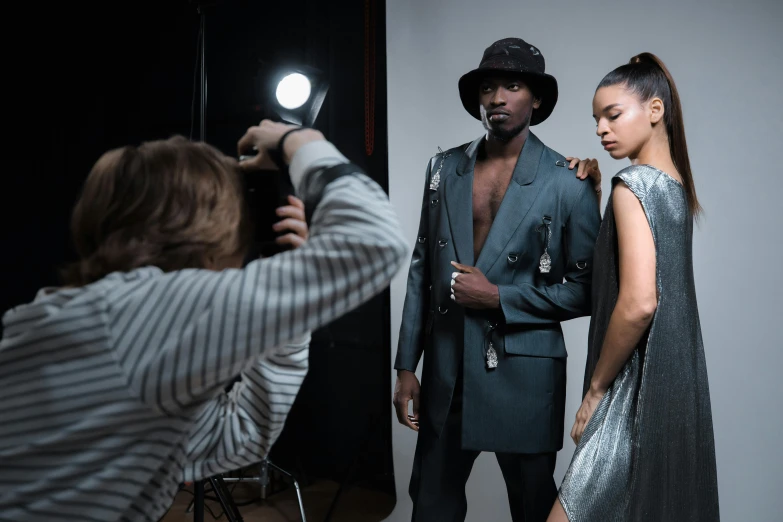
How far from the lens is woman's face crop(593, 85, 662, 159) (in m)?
1.61

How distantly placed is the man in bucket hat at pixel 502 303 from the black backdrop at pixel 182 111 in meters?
0.97

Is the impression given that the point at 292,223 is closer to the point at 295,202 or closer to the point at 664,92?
the point at 295,202

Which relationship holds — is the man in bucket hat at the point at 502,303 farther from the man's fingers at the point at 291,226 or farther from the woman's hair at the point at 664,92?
the man's fingers at the point at 291,226

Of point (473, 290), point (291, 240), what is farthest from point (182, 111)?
point (291, 240)

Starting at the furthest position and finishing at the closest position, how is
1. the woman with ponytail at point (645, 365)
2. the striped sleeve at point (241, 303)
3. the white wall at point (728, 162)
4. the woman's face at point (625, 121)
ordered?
the white wall at point (728, 162) < the woman's face at point (625, 121) < the woman with ponytail at point (645, 365) < the striped sleeve at point (241, 303)

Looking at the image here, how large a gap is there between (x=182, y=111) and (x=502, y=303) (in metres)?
2.54

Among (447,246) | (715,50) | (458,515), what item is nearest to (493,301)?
(447,246)

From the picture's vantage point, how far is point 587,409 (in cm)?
160

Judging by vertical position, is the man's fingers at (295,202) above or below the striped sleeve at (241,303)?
above

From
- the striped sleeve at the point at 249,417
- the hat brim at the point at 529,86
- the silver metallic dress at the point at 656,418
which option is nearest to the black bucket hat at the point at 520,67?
the hat brim at the point at 529,86

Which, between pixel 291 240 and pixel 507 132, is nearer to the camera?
pixel 291 240

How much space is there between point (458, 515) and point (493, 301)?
2.19 feet

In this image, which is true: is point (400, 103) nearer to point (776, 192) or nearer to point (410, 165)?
point (410, 165)

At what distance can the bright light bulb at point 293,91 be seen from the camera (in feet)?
3.94
